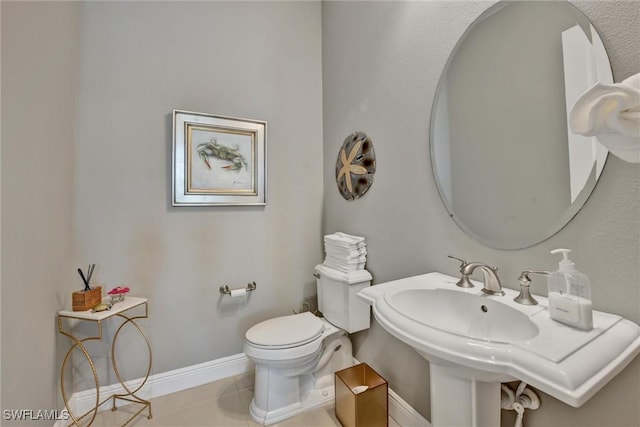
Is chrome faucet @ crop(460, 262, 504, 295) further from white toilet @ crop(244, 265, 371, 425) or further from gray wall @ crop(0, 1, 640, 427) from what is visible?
white toilet @ crop(244, 265, 371, 425)

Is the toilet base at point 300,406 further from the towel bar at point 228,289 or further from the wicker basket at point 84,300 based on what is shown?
the wicker basket at point 84,300

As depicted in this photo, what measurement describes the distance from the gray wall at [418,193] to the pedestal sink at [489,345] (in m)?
0.14

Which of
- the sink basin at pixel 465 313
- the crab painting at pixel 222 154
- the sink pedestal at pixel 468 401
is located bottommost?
the sink pedestal at pixel 468 401

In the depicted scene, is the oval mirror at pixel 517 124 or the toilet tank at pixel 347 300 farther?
the toilet tank at pixel 347 300

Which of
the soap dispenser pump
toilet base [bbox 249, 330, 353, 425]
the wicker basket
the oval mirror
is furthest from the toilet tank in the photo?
the wicker basket

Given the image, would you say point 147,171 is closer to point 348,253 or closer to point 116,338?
point 116,338

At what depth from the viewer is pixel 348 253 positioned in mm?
1583

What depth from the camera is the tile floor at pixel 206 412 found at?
1.41 metres

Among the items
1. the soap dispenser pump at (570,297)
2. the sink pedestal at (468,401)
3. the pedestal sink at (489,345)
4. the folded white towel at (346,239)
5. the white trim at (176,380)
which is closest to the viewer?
the pedestal sink at (489,345)

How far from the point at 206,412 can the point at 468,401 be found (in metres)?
1.43

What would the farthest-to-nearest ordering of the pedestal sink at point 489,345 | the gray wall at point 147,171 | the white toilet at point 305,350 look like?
the white toilet at point 305,350, the gray wall at point 147,171, the pedestal sink at point 489,345

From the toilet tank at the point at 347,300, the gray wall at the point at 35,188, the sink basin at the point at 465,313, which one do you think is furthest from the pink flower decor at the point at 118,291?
the sink basin at the point at 465,313

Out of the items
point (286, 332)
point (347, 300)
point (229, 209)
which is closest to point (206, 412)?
point (286, 332)

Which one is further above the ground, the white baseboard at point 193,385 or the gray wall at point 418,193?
the gray wall at point 418,193
